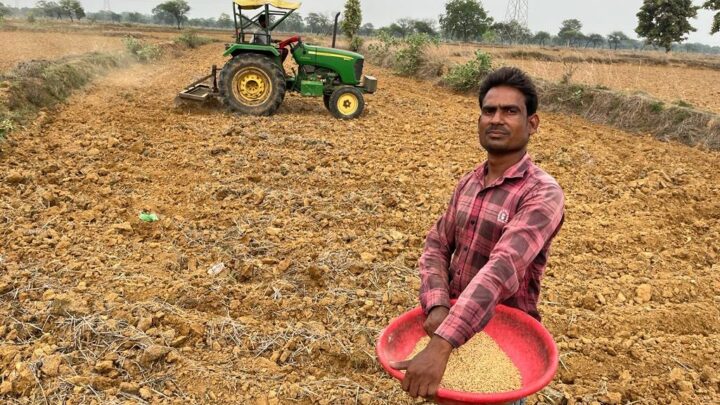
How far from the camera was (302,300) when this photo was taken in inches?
131

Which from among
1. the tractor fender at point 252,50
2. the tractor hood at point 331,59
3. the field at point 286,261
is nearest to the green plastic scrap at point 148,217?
the field at point 286,261

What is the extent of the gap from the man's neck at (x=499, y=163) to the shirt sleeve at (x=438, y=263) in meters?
0.15

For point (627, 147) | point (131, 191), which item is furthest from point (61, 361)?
point (627, 147)

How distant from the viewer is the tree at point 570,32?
7712 cm

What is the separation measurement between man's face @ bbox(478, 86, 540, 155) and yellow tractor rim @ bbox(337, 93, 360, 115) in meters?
6.59

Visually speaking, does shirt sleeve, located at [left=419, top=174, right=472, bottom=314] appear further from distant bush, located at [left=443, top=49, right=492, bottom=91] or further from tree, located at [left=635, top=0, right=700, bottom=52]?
tree, located at [left=635, top=0, right=700, bottom=52]

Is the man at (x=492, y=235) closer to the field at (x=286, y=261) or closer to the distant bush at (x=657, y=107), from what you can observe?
the field at (x=286, y=261)

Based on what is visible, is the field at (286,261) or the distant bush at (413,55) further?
the distant bush at (413,55)

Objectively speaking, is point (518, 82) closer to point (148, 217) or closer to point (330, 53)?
point (148, 217)

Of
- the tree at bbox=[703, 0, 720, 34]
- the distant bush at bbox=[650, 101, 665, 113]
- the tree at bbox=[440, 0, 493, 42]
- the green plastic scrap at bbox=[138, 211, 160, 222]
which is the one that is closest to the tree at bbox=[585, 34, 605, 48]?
the tree at bbox=[440, 0, 493, 42]

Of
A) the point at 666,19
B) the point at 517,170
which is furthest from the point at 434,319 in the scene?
the point at 666,19

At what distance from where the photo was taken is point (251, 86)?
7.91 meters

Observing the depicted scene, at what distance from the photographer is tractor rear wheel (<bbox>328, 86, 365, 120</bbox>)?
810 centimetres

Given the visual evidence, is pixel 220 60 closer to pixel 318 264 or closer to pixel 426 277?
pixel 318 264
